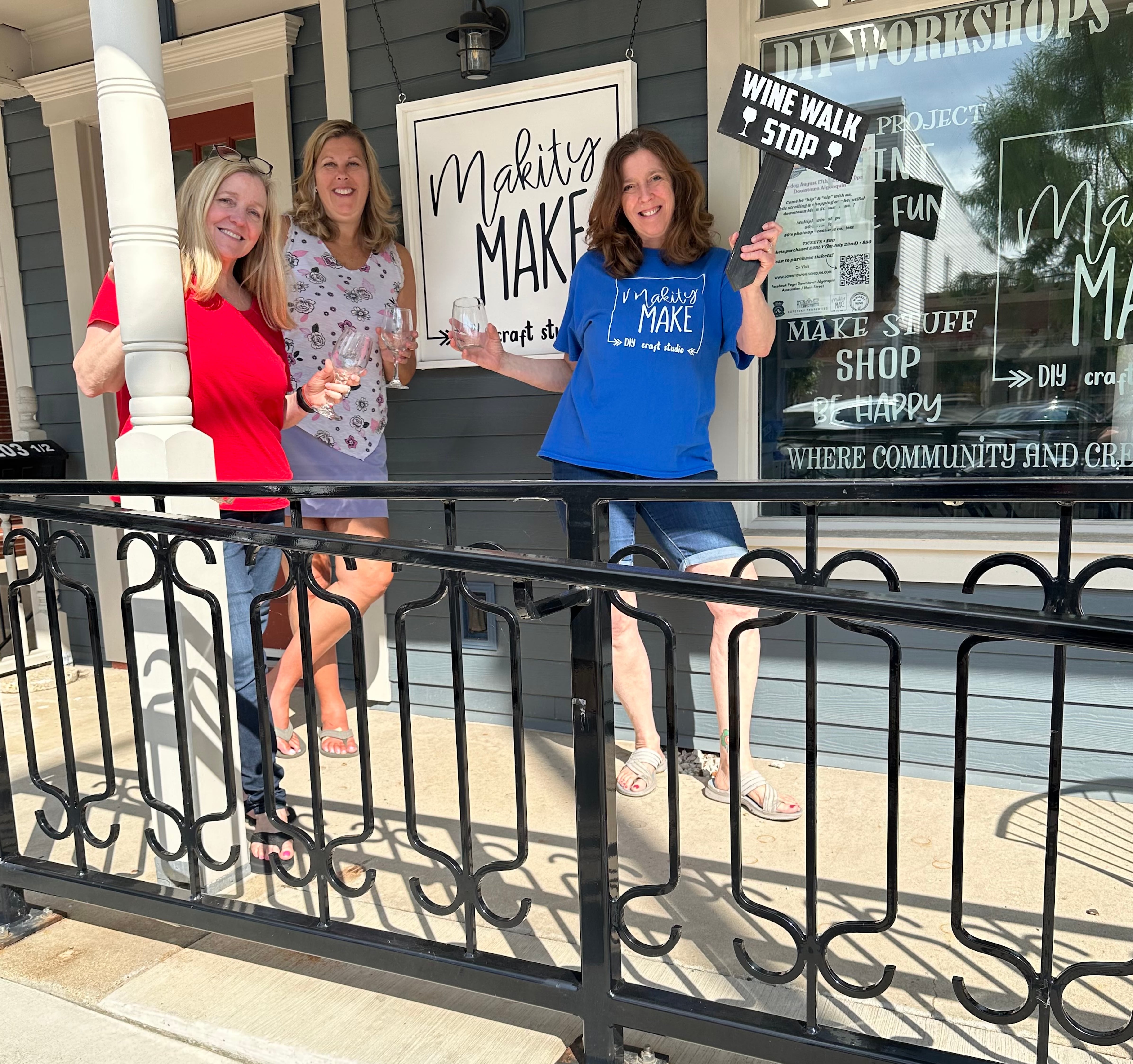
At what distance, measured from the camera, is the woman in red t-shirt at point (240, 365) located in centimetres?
231

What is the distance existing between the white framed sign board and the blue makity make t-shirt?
0.46 meters

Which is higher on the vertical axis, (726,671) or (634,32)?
(634,32)

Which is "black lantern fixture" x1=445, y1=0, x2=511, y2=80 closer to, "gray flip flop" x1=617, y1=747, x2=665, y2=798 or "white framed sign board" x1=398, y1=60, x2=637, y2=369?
"white framed sign board" x1=398, y1=60, x2=637, y2=369

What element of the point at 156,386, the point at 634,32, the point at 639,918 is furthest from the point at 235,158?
the point at 639,918

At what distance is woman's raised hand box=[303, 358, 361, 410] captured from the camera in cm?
238

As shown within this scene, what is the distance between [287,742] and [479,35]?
2.40 meters

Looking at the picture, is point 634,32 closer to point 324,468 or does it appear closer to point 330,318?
point 330,318

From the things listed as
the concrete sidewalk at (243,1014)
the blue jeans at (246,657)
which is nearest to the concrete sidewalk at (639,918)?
the concrete sidewalk at (243,1014)

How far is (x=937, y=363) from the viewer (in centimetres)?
290

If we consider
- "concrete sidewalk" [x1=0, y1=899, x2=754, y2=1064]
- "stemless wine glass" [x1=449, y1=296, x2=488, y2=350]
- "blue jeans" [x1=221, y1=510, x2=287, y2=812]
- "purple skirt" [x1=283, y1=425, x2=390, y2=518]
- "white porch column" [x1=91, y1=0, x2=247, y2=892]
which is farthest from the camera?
"purple skirt" [x1=283, y1=425, x2=390, y2=518]

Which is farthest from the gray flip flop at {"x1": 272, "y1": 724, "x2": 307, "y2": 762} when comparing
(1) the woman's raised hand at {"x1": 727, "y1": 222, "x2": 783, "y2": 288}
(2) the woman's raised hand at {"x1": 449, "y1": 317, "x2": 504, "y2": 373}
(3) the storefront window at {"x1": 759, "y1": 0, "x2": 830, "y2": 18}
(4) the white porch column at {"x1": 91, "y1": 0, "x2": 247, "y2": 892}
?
(3) the storefront window at {"x1": 759, "y1": 0, "x2": 830, "y2": 18}

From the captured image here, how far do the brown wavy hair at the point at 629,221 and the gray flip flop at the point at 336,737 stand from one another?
1.78m

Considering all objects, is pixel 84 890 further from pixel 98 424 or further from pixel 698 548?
pixel 98 424

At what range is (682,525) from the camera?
2.81 metres
